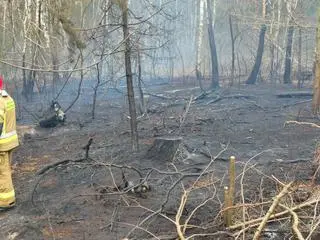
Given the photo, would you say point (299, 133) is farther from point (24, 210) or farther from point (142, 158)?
point (24, 210)

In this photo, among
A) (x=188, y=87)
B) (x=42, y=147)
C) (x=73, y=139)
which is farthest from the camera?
Result: (x=188, y=87)

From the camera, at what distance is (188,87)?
2272 cm

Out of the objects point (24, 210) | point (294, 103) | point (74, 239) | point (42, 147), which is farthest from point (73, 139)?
point (294, 103)

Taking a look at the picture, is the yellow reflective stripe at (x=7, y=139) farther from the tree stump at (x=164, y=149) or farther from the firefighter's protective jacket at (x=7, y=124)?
the tree stump at (x=164, y=149)

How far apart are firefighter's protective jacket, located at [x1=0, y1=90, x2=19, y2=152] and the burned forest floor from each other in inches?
24.1

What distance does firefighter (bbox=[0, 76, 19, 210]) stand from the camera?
6172mm

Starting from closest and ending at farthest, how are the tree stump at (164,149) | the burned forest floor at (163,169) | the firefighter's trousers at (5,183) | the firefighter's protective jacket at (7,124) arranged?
1. the burned forest floor at (163,169)
2. the firefighter's protective jacket at (7,124)
3. the firefighter's trousers at (5,183)
4. the tree stump at (164,149)

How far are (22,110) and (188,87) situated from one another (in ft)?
30.2

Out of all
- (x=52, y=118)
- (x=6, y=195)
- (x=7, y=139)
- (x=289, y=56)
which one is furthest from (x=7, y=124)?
(x=289, y=56)

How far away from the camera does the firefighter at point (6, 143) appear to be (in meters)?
6.17

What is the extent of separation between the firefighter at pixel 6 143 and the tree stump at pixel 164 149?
10.3 feet

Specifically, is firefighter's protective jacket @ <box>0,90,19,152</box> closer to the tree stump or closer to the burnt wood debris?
the tree stump

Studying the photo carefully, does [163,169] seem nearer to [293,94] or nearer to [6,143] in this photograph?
[6,143]

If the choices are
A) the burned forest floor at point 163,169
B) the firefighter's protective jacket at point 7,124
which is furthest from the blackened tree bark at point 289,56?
the firefighter's protective jacket at point 7,124
